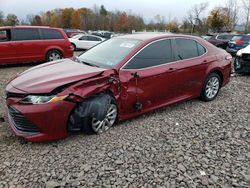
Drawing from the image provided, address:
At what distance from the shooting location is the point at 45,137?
12.1 ft

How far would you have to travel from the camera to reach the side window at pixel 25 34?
10.1 m

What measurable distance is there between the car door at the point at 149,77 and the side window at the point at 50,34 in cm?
706

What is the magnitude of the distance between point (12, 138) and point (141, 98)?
2.11m

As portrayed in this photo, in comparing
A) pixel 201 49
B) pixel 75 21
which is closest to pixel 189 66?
pixel 201 49

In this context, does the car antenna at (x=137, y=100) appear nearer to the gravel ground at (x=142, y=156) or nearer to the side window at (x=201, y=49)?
the gravel ground at (x=142, y=156)

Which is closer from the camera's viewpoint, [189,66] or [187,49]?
[189,66]

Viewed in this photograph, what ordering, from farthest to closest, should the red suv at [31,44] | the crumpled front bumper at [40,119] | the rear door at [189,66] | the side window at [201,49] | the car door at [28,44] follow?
the car door at [28,44] → the red suv at [31,44] → the side window at [201,49] → the rear door at [189,66] → the crumpled front bumper at [40,119]

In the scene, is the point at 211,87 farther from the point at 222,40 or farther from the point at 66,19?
the point at 66,19

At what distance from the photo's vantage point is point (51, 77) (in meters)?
3.92

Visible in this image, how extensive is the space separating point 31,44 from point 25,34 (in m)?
0.44

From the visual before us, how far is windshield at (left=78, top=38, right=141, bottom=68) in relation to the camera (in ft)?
14.7

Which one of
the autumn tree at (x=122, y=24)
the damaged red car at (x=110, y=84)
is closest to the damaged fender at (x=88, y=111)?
the damaged red car at (x=110, y=84)

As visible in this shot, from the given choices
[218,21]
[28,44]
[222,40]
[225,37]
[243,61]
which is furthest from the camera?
[218,21]

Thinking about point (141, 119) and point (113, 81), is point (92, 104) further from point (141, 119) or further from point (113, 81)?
point (141, 119)
